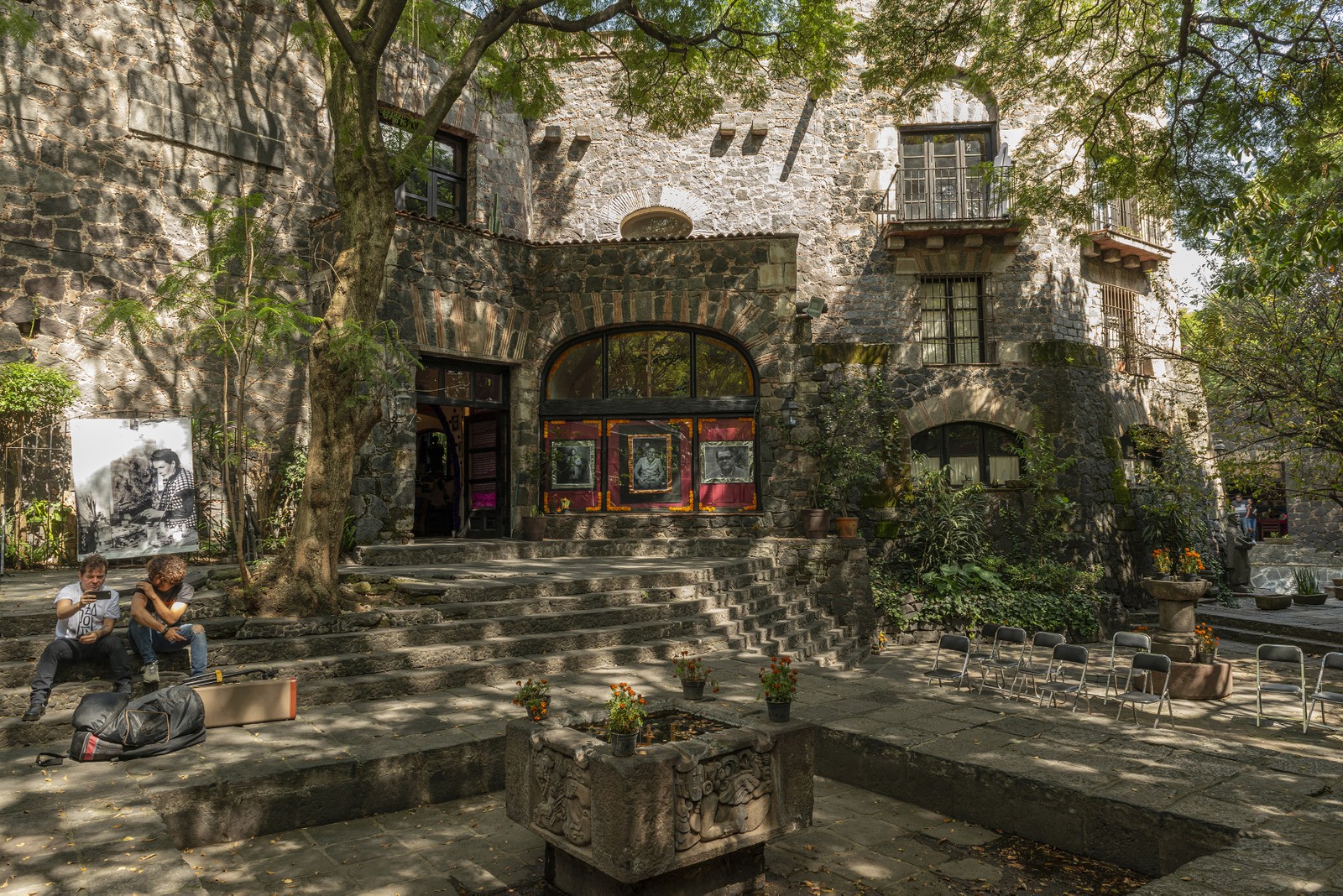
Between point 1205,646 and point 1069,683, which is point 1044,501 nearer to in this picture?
point 1205,646

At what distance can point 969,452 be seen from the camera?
15.6 m

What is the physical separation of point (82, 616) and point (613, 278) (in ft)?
29.3

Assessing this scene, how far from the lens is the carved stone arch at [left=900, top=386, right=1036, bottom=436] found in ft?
50.3

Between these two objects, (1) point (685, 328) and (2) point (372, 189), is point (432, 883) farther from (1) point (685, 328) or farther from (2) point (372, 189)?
(1) point (685, 328)

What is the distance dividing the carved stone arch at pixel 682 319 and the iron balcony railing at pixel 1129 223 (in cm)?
742

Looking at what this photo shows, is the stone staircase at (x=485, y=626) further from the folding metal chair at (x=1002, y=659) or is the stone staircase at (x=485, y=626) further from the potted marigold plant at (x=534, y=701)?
the potted marigold plant at (x=534, y=701)

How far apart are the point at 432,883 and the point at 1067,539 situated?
1316 cm

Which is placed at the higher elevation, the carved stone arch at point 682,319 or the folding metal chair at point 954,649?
the carved stone arch at point 682,319

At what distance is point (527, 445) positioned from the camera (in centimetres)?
1300

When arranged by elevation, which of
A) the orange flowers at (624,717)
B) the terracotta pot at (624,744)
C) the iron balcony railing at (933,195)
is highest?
the iron balcony railing at (933,195)

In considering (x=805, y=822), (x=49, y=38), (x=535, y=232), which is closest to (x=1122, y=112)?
(x=805, y=822)

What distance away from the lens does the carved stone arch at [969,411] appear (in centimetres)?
1534

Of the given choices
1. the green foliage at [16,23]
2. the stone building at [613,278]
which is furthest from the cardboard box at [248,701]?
the green foliage at [16,23]

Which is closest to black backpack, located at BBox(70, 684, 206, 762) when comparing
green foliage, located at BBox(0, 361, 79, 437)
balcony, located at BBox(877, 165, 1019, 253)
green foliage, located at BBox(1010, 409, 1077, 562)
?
green foliage, located at BBox(0, 361, 79, 437)
